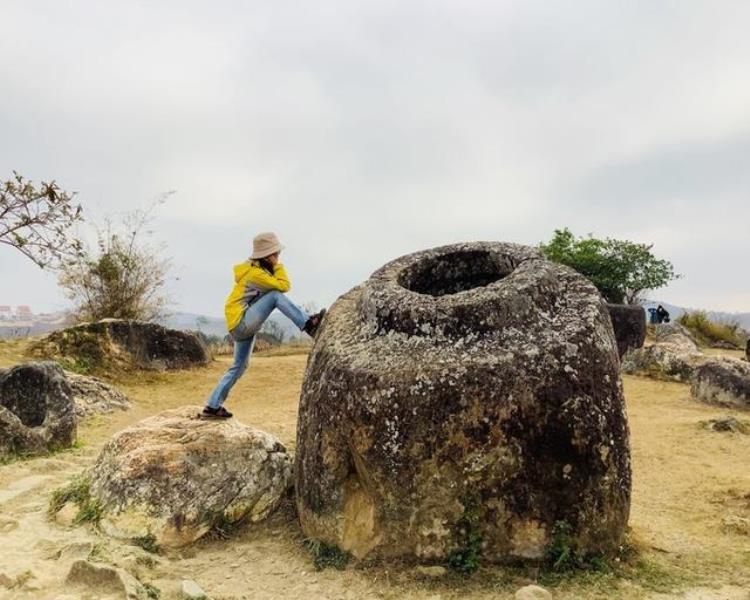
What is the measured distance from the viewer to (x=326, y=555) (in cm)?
474

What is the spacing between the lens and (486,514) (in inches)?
171

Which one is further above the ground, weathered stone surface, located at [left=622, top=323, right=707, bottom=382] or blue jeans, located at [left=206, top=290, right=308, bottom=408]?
blue jeans, located at [left=206, top=290, right=308, bottom=408]

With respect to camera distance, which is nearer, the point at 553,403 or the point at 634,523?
the point at 553,403

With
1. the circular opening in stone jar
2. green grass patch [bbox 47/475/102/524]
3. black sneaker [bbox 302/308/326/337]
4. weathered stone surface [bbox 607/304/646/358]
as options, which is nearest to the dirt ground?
green grass patch [bbox 47/475/102/524]

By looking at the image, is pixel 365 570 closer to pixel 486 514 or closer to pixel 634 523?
pixel 486 514

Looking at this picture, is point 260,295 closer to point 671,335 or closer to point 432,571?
point 432,571

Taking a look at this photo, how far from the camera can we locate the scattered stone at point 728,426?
32.6 feet

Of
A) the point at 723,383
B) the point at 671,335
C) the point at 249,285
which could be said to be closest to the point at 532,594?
the point at 249,285

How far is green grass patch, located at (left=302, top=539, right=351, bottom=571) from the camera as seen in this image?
4613 millimetres

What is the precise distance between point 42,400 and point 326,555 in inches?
230

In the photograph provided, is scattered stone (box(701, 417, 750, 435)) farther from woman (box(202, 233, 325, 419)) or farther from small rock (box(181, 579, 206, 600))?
small rock (box(181, 579, 206, 600))

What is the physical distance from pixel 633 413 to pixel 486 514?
855 centimetres

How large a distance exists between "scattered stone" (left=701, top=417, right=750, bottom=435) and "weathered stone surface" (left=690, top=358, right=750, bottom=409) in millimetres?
2709

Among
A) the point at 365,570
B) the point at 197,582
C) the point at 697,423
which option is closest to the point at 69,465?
the point at 197,582
